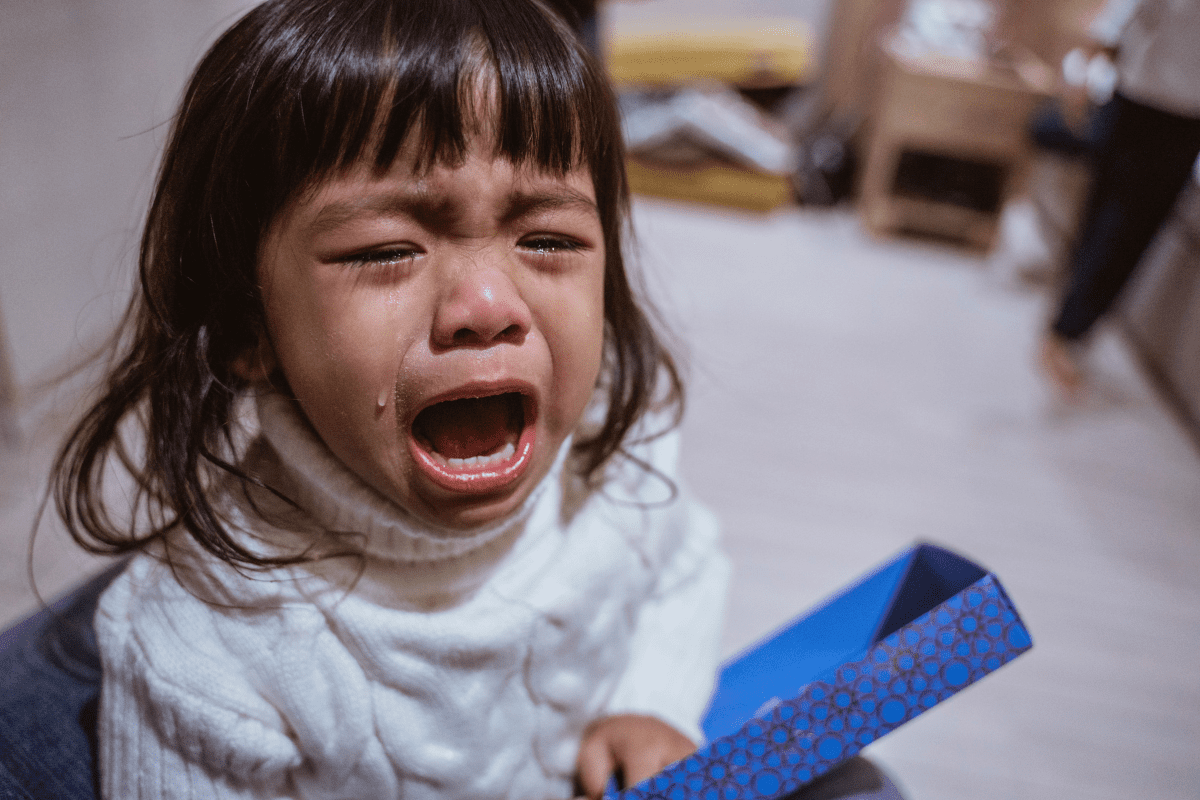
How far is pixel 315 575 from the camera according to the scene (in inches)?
18.7

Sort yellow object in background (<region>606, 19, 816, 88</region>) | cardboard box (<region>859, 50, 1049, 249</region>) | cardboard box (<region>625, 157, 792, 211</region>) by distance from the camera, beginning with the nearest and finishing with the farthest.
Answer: cardboard box (<region>859, 50, 1049, 249</region>) → cardboard box (<region>625, 157, 792, 211</region>) → yellow object in background (<region>606, 19, 816, 88</region>)

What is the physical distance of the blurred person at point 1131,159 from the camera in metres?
1.42

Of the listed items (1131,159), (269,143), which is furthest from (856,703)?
(1131,159)

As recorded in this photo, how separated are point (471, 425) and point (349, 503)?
0.25ft

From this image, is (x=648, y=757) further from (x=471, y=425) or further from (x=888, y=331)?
(x=888, y=331)

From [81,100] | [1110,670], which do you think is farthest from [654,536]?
[81,100]

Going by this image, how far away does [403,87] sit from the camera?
0.39 metres

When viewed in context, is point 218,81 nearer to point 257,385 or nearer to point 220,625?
point 257,385

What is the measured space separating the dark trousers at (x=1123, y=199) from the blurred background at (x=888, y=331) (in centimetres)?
17

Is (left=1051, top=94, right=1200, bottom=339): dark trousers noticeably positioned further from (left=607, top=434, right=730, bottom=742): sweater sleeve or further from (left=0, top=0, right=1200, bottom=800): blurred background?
(left=607, top=434, right=730, bottom=742): sweater sleeve

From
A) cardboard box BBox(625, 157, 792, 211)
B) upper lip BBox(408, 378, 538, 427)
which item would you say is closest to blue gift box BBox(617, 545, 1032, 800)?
upper lip BBox(408, 378, 538, 427)

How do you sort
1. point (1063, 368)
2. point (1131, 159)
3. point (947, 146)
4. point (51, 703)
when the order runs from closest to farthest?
point (51, 703), point (1131, 159), point (1063, 368), point (947, 146)

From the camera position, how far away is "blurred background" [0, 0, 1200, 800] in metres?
1.04

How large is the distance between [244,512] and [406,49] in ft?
0.84
